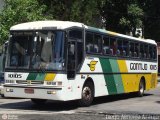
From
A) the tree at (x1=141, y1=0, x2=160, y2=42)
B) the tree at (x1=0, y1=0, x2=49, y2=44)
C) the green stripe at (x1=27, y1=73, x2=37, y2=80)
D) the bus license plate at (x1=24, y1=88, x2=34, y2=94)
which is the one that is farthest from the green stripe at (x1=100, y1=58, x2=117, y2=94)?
the tree at (x1=141, y1=0, x2=160, y2=42)

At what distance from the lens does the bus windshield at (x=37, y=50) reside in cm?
1628

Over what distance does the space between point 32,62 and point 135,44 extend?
7.66 metres

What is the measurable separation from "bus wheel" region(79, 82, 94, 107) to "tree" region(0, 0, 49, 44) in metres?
10.9

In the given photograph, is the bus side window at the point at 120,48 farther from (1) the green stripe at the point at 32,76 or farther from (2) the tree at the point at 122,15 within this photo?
(2) the tree at the point at 122,15

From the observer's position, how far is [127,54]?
21797 millimetres

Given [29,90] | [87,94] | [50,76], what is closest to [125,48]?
[87,94]

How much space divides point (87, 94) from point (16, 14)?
11.6 meters

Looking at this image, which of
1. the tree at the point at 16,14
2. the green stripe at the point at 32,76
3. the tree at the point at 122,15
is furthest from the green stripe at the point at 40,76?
the tree at the point at 122,15

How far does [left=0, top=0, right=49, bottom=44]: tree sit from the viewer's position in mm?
27891

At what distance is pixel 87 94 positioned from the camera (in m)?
17.8

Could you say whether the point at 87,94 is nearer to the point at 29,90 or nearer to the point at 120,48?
the point at 29,90

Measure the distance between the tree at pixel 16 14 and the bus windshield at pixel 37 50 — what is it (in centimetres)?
1075

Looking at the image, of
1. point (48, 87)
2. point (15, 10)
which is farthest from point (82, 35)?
point (15, 10)

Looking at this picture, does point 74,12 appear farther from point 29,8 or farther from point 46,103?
point 46,103
